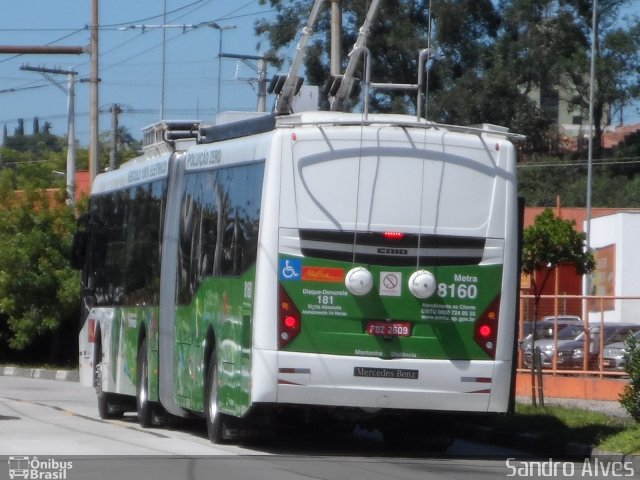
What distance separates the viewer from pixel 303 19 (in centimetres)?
6116

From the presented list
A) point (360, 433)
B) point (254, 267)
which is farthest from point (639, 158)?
point (254, 267)

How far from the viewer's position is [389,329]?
13273 mm

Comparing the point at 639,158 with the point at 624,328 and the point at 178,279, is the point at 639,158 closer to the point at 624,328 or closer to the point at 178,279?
the point at 624,328

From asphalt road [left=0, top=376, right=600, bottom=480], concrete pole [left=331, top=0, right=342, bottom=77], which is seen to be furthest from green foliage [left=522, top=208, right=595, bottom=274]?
concrete pole [left=331, top=0, right=342, bottom=77]

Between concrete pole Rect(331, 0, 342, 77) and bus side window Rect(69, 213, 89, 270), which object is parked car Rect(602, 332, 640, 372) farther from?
bus side window Rect(69, 213, 89, 270)

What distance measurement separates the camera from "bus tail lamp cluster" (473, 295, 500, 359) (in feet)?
44.2

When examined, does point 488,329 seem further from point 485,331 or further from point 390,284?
point 390,284

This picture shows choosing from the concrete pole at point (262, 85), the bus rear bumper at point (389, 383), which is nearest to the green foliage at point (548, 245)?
the bus rear bumper at point (389, 383)

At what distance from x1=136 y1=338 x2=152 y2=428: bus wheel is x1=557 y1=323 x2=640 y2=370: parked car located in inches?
366

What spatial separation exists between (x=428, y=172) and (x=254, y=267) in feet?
6.54

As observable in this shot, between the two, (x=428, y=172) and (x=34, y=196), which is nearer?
(x=428, y=172)

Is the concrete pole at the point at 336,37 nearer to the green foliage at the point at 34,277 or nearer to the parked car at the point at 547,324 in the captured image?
the parked car at the point at 547,324

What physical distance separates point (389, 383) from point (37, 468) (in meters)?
3.52

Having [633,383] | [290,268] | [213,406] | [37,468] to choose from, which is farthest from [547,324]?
[37,468]
